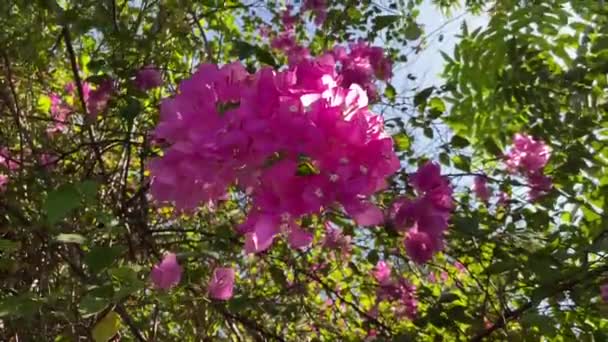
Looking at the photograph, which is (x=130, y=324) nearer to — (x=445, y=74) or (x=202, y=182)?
(x=202, y=182)

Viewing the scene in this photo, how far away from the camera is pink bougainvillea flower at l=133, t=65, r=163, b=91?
1935 millimetres

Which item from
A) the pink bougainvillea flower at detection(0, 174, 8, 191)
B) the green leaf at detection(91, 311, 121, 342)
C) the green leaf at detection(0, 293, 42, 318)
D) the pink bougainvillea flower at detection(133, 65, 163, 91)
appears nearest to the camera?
the green leaf at detection(0, 293, 42, 318)

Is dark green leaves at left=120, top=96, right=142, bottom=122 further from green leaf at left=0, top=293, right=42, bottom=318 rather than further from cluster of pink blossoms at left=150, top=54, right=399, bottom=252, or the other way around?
cluster of pink blossoms at left=150, top=54, right=399, bottom=252

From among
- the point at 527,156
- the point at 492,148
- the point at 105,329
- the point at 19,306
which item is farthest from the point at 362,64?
the point at 527,156

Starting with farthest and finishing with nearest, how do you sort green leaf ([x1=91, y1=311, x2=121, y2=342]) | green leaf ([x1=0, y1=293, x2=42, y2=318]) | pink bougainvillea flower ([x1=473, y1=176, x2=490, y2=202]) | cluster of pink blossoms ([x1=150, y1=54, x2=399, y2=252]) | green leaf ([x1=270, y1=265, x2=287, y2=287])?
pink bougainvillea flower ([x1=473, y1=176, x2=490, y2=202])
green leaf ([x1=270, y1=265, x2=287, y2=287])
green leaf ([x1=91, y1=311, x2=121, y2=342])
green leaf ([x1=0, y1=293, x2=42, y2=318])
cluster of pink blossoms ([x1=150, y1=54, x2=399, y2=252])

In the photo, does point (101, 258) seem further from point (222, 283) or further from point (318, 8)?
point (318, 8)

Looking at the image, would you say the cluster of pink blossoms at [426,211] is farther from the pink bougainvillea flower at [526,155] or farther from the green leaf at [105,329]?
the pink bougainvillea flower at [526,155]

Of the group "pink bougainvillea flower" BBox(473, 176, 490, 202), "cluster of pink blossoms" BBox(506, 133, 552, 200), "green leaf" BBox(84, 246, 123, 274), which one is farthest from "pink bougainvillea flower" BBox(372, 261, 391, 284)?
"green leaf" BBox(84, 246, 123, 274)

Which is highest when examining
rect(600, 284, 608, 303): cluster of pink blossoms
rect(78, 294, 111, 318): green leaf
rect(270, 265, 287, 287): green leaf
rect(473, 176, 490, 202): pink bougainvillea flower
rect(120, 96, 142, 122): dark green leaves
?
rect(473, 176, 490, 202): pink bougainvillea flower

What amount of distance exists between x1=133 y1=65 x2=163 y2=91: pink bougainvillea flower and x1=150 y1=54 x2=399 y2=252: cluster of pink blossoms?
1.10 m

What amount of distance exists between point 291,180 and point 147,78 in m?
1.25

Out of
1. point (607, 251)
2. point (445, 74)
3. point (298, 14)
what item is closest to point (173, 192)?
point (607, 251)

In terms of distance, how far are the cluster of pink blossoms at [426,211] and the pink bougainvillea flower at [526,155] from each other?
1.35 m

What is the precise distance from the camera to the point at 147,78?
6.42ft
